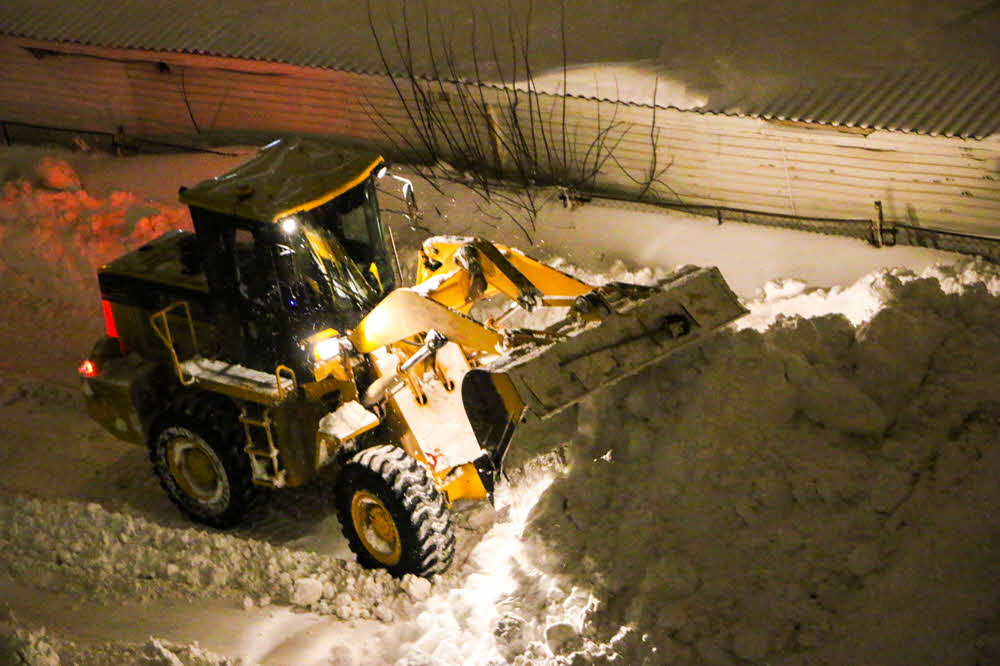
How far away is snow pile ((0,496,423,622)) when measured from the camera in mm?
7305

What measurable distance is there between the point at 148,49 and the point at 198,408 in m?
7.22

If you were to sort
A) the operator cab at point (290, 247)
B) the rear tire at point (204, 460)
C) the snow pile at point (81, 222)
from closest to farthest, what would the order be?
the operator cab at point (290, 247) < the rear tire at point (204, 460) < the snow pile at point (81, 222)

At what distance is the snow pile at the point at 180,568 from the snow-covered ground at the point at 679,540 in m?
0.02

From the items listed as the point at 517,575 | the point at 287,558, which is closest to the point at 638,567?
the point at 517,575

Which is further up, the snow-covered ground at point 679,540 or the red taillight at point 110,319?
the red taillight at point 110,319

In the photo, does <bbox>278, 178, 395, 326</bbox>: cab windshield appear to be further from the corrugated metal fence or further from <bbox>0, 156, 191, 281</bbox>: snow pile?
<bbox>0, 156, 191, 281</bbox>: snow pile

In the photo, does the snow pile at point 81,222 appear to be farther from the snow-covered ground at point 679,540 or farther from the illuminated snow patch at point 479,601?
the illuminated snow patch at point 479,601

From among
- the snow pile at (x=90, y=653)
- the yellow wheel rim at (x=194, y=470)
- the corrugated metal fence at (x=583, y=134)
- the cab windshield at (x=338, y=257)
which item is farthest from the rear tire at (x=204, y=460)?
the corrugated metal fence at (x=583, y=134)

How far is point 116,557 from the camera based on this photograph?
770 centimetres

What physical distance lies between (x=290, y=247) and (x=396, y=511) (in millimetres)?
1830

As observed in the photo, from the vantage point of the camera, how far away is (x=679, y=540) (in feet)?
22.7

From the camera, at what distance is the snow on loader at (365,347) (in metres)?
6.99

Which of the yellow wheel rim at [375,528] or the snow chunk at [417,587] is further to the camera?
the yellow wheel rim at [375,528]

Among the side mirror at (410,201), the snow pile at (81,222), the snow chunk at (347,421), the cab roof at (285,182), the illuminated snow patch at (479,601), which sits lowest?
the illuminated snow patch at (479,601)
